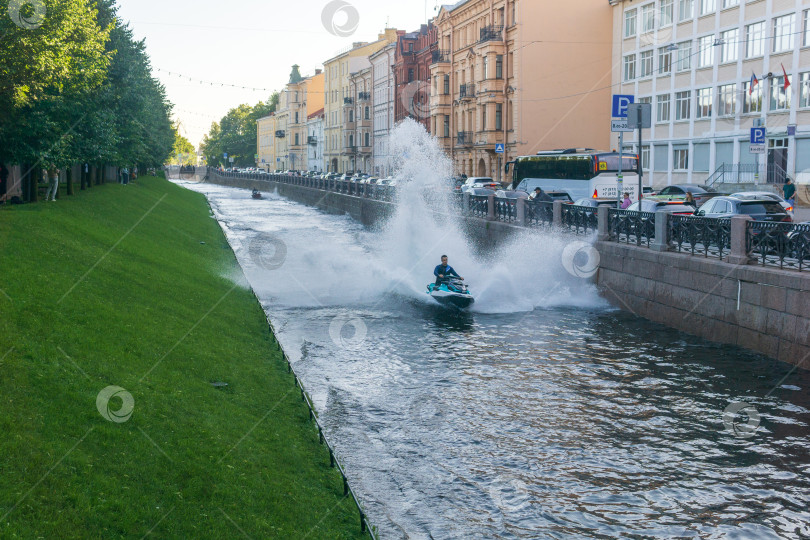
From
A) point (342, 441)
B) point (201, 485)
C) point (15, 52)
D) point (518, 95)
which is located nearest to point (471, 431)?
point (342, 441)

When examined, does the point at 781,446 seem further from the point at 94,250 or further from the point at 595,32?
the point at 595,32

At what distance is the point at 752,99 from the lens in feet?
152

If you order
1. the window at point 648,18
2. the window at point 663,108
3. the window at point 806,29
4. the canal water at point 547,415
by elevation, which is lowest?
the canal water at point 547,415

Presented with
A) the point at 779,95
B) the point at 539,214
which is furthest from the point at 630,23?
the point at 539,214

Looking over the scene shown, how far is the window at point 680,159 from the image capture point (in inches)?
2082

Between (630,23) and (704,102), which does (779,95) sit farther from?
(630,23)

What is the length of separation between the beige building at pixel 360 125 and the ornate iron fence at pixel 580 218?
79.9 metres

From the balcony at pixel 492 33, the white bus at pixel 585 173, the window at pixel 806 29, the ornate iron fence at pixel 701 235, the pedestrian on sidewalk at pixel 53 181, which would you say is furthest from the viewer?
the balcony at pixel 492 33

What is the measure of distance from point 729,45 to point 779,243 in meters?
34.7

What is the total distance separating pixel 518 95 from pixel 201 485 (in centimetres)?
5851

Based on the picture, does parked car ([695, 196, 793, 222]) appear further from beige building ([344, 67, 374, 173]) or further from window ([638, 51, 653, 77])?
beige building ([344, 67, 374, 173])

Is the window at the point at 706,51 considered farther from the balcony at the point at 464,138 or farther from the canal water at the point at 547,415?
the canal water at the point at 547,415

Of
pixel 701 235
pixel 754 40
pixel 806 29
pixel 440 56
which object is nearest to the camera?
pixel 701 235

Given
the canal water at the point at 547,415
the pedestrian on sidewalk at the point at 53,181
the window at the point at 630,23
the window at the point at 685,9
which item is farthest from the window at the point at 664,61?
the pedestrian on sidewalk at the point at 53,181
